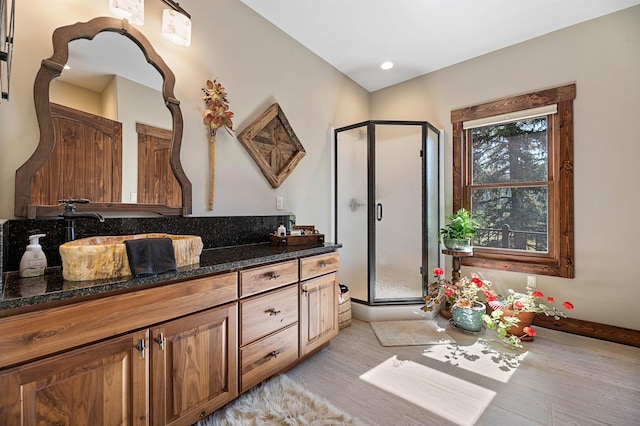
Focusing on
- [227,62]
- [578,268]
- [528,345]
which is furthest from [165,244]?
[578,268]

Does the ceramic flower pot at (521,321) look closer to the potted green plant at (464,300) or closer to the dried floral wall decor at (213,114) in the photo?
the potted green plant at (464,300)

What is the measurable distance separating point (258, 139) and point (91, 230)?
52.5 inches

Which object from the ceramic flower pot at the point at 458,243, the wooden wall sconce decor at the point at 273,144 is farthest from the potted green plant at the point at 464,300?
the wooden wall sconce decor at the point at 273,144

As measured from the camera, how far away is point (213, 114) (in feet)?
6.46

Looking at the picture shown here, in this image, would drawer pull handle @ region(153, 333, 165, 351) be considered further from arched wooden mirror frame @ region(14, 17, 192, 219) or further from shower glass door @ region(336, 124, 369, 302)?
shower glass door @ region(336, 124, 369, 302)

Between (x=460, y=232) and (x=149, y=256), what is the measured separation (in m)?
2.77

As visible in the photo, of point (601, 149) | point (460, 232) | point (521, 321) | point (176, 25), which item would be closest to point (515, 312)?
point (521, 321)

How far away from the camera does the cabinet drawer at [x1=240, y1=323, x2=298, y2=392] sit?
5.13 ft

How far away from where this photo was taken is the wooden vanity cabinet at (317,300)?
1.94 m

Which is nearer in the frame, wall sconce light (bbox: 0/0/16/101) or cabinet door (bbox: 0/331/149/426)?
cabinet door (bbox: 0/331/149/426)

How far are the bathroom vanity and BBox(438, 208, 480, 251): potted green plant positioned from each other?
1.80 meters

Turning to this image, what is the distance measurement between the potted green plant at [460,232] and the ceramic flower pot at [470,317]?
61 cm

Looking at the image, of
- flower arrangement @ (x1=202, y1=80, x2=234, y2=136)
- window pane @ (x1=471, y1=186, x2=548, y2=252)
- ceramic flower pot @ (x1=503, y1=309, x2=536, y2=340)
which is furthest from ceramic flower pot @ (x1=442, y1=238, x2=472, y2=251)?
flower arrangement @ (x1=202, y1=80, x2=234, y2=136)

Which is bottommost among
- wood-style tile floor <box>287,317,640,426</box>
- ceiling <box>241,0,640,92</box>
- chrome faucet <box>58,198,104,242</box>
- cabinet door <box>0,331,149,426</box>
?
wood-style tile floor <box>287,317,640,426</box>
